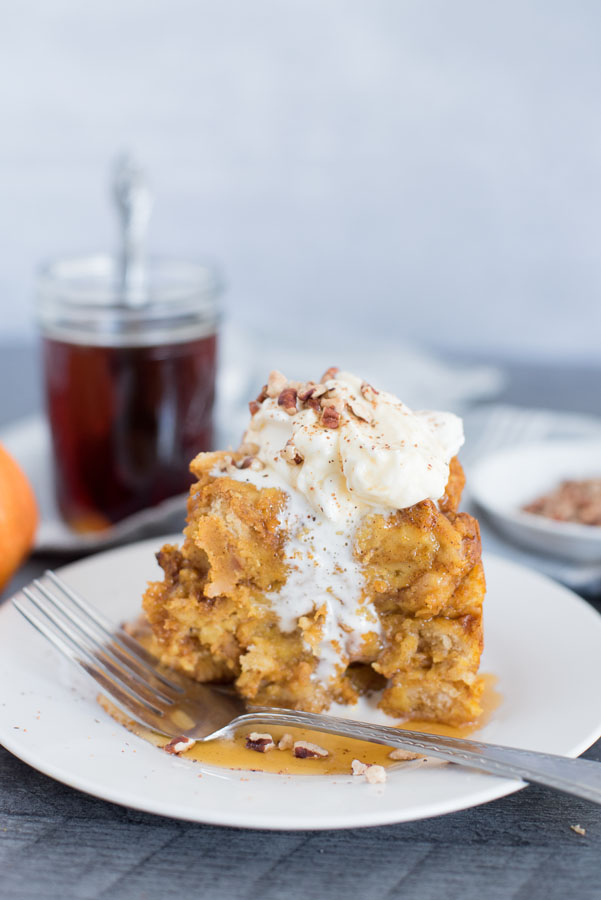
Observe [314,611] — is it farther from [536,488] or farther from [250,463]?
[536,488]

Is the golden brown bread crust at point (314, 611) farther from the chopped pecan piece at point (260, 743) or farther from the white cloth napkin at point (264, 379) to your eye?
the white cloth napkin at point (264, 379)

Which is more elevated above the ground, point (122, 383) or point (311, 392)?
point (311, 392)

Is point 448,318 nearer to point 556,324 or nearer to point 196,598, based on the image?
point 556,324

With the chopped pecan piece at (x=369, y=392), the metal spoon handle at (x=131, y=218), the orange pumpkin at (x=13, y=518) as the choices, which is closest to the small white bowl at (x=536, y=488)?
the chopped pecan piece at (x=369, y=392)

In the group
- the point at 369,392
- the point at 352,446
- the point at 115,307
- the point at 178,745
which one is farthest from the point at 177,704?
the point at 115,307

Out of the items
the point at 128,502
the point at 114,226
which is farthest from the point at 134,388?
the point at 114,226

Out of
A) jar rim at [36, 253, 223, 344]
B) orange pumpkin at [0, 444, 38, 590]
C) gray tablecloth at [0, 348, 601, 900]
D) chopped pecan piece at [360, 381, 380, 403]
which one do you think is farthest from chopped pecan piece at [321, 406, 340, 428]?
jar rim at [36, 253, 223, 344]
